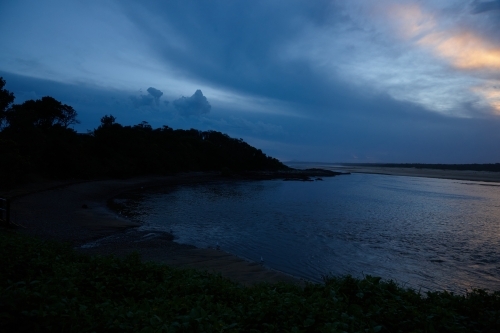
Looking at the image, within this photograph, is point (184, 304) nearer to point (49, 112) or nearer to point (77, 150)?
point (77, 150)

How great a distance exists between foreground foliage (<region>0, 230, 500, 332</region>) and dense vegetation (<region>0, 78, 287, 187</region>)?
2268cm

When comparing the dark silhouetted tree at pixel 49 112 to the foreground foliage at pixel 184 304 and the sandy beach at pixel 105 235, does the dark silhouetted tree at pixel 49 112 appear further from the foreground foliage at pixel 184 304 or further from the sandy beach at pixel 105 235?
the foreground foliage at pixel 184 304

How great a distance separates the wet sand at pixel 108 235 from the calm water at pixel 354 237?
1483mm

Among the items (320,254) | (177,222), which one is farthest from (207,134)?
(320,254)

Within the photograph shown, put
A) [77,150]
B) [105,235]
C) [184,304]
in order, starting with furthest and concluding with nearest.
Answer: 1. [77,150]
2. [105,235]
3. [184,304]

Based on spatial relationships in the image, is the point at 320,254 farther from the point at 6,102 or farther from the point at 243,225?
the point at 6,102

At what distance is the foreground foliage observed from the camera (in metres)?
4.03

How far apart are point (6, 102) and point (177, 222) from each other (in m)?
20.1

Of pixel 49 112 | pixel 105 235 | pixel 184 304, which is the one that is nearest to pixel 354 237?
pixel 105 235

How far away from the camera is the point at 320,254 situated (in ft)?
49.9

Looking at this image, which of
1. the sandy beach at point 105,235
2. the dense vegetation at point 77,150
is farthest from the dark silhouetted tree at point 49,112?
the sandy beach at point 105,235

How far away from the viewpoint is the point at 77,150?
40.7 m

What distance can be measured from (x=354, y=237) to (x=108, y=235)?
12.7 metres

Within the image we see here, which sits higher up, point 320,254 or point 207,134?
point 207,134
